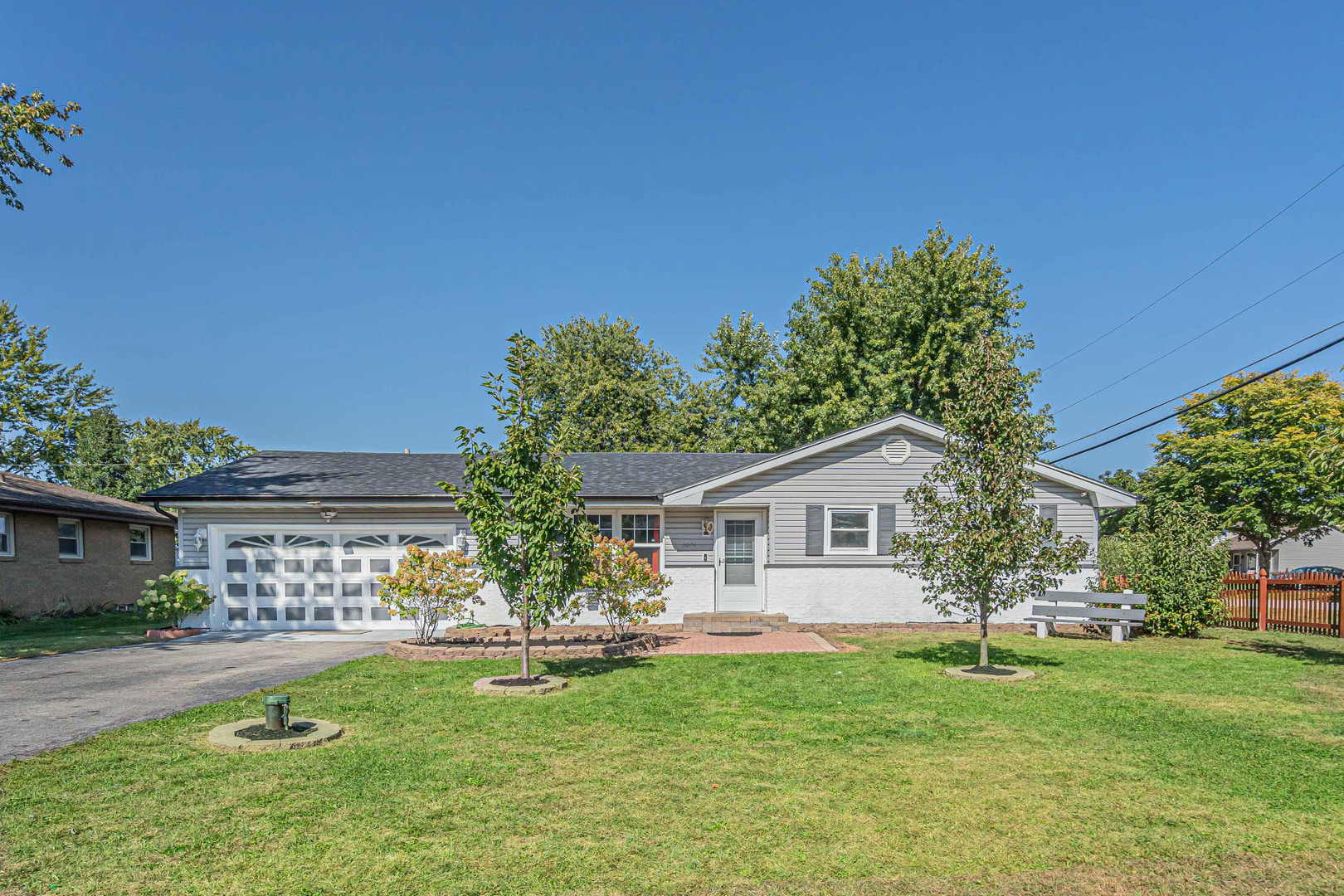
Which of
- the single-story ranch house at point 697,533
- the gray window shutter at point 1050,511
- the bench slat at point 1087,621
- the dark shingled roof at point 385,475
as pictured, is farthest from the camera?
the dark shingled roof at point 385,475

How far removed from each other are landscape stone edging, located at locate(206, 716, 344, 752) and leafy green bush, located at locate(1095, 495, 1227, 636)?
15.0 meters

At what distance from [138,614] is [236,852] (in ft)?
73.0

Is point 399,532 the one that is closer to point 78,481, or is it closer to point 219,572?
point 219,572

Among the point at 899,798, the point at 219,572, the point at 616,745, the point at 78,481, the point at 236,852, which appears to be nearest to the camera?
the point at 236,852

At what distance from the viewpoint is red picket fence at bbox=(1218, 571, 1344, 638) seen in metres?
15.9

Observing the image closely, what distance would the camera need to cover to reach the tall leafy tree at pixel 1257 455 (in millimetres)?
29156

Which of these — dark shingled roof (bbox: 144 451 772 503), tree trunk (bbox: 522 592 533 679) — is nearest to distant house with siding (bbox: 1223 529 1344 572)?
dark shingled roof (bbox: 144 451 772 503)

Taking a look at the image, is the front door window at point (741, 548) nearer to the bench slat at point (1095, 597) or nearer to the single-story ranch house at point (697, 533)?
the single-story ranch house at point (697, 533)

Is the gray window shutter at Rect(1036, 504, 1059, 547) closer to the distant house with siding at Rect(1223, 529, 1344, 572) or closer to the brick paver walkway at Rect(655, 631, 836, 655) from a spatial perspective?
the brick paver walkway at Rect(655, 631, 836, 655)

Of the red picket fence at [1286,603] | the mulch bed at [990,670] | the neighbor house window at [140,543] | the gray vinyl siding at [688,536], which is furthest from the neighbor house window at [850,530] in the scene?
the neighbor house window at [140,543]

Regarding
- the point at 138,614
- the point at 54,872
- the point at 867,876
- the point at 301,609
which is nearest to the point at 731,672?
the point at 867,876

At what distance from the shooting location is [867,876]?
456 cm

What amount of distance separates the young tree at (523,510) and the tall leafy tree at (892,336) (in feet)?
65.8

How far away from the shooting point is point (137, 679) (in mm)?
10953
